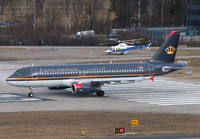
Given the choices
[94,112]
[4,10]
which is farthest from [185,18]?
[94,112]

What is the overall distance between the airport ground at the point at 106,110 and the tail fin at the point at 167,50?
420cm

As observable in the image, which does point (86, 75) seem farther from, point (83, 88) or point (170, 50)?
point (170, 50)

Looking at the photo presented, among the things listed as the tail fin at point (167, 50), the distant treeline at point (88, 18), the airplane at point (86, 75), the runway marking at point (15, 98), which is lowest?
the runway marking at point (15, 98)

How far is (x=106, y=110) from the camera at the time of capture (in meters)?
38.7

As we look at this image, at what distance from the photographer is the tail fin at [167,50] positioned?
51.8 metres

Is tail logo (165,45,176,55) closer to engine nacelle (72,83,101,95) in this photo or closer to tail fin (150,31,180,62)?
tail fin (150,31,180,62)

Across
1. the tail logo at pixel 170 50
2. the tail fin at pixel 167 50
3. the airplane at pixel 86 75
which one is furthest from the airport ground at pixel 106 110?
the tail logo at pixel 170 50

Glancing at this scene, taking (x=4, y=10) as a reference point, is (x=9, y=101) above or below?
below

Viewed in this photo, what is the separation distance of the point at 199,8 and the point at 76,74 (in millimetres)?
102831

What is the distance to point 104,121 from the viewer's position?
106ft

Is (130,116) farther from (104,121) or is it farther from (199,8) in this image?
(199,8)

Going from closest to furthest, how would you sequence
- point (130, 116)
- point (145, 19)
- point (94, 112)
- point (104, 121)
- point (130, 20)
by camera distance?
point (104, 121), point (130, 116), point (94, 112), point (130, 20), point (145, 19)

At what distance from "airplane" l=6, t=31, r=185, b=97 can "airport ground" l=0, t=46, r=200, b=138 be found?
1.51 m

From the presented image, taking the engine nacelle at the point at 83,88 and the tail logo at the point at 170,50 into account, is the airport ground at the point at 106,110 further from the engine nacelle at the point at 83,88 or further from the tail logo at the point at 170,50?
the tail logo at the point at 170,50
